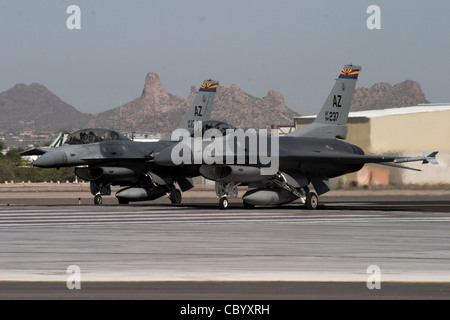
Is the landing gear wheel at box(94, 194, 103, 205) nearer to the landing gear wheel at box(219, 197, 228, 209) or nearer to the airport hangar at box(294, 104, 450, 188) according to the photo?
the landing gear wheel at box(219, 197, 228, 209)

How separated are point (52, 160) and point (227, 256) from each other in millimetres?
19789

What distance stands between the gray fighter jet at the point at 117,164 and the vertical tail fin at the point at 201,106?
3.78 metres

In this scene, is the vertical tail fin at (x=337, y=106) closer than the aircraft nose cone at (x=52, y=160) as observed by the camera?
No

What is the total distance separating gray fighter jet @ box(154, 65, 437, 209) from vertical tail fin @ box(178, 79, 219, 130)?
319 inches

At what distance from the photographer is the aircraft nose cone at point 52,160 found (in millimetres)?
32688

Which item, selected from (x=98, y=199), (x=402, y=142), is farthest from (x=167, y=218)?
(x=402, y=142)

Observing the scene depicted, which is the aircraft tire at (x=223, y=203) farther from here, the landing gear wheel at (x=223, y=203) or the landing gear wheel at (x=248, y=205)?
the landing gear wheel at (x=248, y=205)

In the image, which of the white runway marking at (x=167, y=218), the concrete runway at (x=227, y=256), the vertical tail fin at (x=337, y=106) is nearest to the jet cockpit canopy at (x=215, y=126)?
the white runway marking at (x=167, y=218)

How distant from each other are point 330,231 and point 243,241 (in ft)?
11.2

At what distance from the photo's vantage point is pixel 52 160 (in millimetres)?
32812

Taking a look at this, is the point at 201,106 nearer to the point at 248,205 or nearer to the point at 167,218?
the point at 248,205

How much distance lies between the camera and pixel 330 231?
19938 mm
